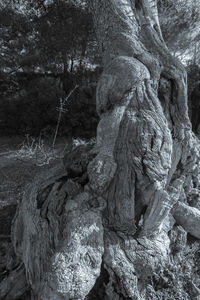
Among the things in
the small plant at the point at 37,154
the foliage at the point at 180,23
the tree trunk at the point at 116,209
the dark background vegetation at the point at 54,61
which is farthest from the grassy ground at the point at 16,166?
the foliage at the point at 180,23

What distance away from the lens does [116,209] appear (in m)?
1.66

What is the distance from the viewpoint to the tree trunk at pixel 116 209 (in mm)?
1503

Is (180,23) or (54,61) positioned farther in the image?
(54,61)

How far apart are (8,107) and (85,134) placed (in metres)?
1.92

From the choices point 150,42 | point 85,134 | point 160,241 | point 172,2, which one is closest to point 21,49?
point 85,134

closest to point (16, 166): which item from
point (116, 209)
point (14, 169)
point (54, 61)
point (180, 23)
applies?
point (14, 169)

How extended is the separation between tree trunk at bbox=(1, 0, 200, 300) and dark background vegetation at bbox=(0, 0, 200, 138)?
13.6ft

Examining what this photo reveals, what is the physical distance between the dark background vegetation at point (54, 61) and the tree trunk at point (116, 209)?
4.14 metres

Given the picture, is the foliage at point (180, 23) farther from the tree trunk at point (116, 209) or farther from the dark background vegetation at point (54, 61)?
the tree trunk at point (116, 209)

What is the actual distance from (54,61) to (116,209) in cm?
531

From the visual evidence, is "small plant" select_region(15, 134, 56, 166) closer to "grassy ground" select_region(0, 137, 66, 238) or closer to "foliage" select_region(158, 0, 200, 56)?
"grassy ground" select_region(0, 137, 66, 238)

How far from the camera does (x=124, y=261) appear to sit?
163 centimetres

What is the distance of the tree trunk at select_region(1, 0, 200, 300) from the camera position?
150 centimetres

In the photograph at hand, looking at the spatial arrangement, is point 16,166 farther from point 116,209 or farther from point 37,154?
point 116,209
